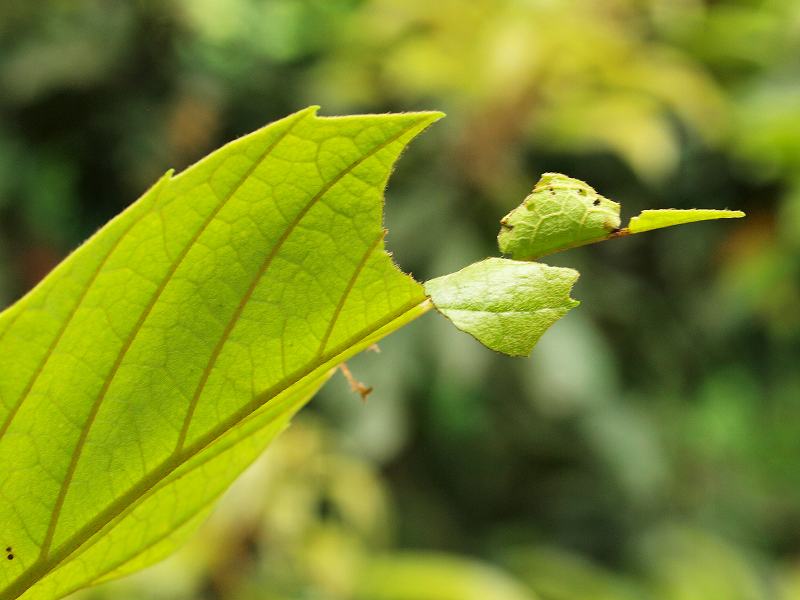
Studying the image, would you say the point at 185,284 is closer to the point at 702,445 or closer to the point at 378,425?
the point at 378,425

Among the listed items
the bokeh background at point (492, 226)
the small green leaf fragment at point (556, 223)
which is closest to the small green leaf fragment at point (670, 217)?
the small green leaf fragment at point (556, 223)

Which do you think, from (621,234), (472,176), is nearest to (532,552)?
(472,176)

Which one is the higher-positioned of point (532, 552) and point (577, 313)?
point (577, 313)

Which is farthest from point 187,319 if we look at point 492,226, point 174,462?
point 492,226

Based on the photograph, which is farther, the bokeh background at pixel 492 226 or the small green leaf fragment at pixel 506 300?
the bokeh background at pixel 492 226

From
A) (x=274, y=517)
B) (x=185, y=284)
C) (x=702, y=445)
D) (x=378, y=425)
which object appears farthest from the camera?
(x=702, y=445)

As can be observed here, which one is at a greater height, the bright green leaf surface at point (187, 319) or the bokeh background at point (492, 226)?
the bright green leaf surface at point (187, 319)

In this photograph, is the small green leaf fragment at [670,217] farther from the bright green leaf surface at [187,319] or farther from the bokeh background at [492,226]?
the bokeh background at [492,226]
